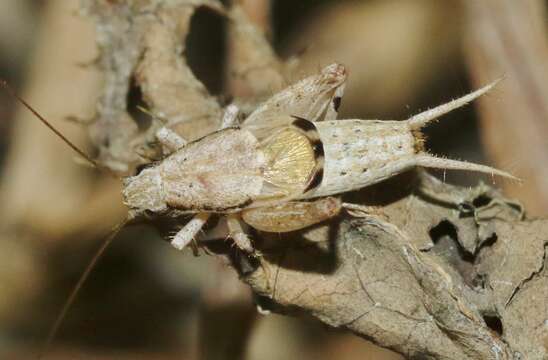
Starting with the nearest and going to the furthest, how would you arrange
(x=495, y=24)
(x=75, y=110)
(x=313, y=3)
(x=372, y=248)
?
(x=372, y=248) → (x=495, y=24) → (x=75, y=110) → (x=313, y=3)

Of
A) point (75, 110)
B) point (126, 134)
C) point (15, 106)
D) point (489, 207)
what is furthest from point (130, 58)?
Answer: point (489, 207)

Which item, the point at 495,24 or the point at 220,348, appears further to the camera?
→ the point at 495,24

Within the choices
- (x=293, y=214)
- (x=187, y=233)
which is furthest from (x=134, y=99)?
(x=293, y=214)

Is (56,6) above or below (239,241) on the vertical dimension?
above

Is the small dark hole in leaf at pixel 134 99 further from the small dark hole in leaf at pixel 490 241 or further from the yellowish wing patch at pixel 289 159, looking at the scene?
the small dark hole in leaf at pixel 490 241

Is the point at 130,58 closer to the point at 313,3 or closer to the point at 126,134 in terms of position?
the point at 126,134

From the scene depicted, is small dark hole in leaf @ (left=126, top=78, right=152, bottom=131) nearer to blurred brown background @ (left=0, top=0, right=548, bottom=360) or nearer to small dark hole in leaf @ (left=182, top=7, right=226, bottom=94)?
blurred brown background @ (left=0, top=0, right=548, bottom=360)

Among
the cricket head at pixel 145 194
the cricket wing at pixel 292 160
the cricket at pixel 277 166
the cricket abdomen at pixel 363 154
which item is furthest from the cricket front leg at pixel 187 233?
the cricket abdomen at pixel 363 154
